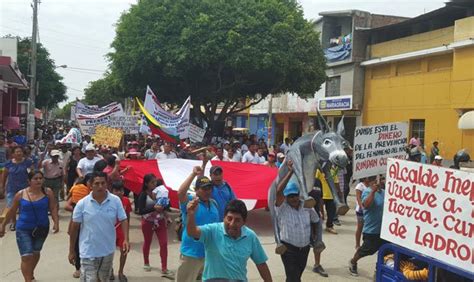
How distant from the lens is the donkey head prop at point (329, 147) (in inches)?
238

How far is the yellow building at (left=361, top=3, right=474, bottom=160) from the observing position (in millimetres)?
21875

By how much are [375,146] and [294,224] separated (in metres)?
2.46

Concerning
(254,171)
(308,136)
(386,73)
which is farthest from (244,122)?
(308,136)

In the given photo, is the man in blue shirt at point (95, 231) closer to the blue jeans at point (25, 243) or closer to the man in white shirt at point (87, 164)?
the blue jeans at point (25, 243)

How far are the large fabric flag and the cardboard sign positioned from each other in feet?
10.6

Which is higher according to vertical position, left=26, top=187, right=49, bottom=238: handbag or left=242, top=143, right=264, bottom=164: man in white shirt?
left=242, top=143, right=264, bottom=164: man in white shirt

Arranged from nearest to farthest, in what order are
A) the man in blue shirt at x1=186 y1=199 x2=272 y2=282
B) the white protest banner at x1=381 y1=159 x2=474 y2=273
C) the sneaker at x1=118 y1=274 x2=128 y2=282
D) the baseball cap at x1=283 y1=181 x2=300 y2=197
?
the man in blue shirt at x1=186 y1=199 x2=272 y2=282
the white protest banner at x1=381 y1=159 x2=474 y2=273
the baseball cap at x1=283 y1=181 x2=300 y2=197
the sneaker at x1=118 y1=274 x2=128 y2=282

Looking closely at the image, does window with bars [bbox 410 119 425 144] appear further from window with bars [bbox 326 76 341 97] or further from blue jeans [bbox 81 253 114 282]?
blue jeans [bbox 81 253 114 282]

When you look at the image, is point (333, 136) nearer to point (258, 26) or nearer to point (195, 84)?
point (258, 26)

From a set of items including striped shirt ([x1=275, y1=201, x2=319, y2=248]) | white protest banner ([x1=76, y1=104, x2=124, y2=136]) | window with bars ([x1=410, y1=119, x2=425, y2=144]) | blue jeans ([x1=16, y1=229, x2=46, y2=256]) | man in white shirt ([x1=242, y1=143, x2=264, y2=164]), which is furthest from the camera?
window with bars ([x1=410, y1=119, x2=425, y2=144])

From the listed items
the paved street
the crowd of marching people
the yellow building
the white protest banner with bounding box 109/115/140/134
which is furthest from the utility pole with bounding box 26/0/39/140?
the crowd of marching people

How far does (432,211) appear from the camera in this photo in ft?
14.6

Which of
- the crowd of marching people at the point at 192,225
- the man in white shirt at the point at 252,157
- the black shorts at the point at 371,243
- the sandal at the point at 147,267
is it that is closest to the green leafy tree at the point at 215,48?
the man in white shirt at the point at 252,157

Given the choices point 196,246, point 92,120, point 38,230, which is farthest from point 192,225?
point 92,120
